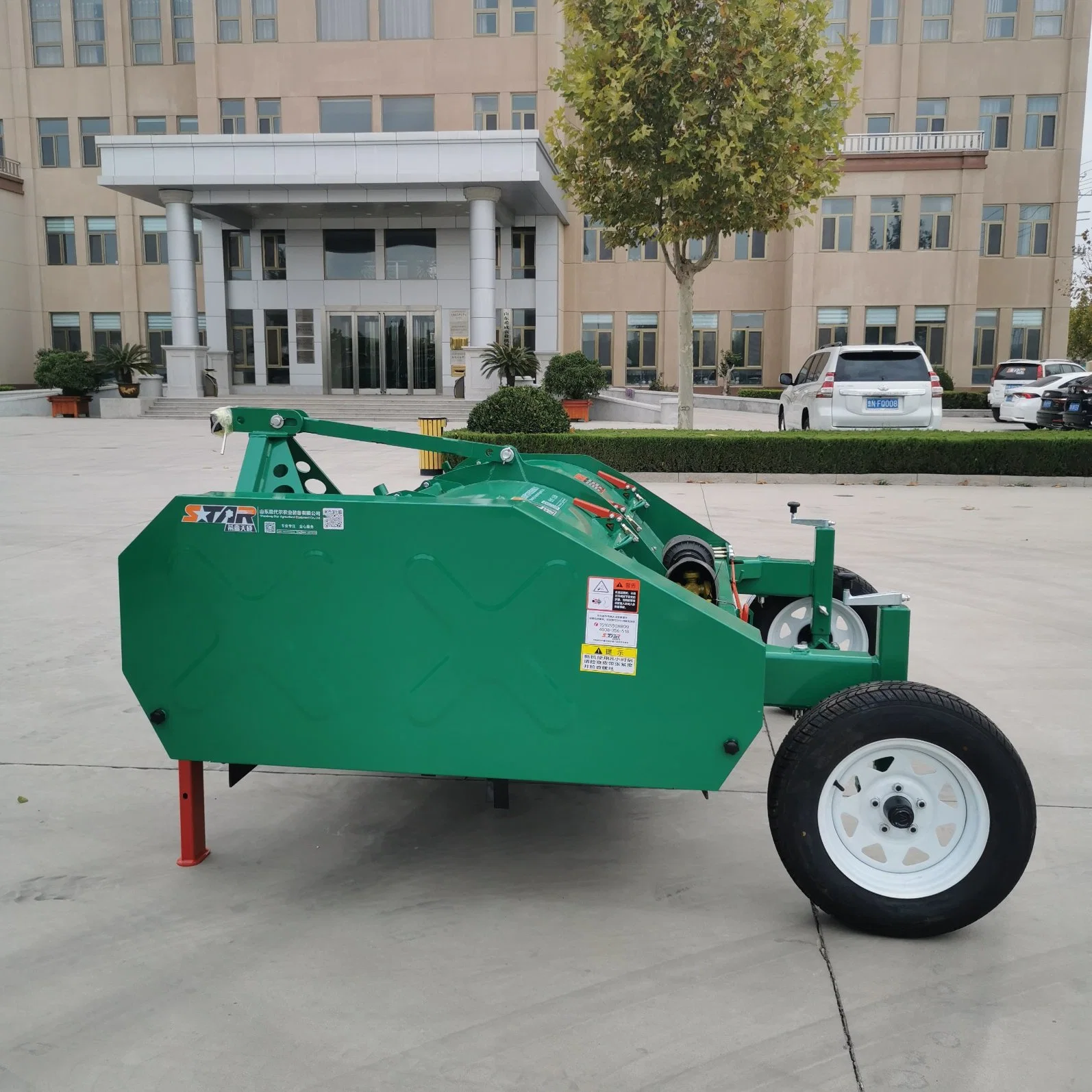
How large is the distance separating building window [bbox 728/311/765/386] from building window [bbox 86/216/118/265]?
25282mm

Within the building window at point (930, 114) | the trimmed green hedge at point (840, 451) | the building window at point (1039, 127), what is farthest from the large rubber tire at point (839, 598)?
the building window at point (1039, 127)

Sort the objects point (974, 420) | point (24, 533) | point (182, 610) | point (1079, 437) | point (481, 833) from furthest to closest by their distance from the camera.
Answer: point (974, 420) < point (1079, 437) < point (24, 533) < point (481, 833) < point (182, 610)

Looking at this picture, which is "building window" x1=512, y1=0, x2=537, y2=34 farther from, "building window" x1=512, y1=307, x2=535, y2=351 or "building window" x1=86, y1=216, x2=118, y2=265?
"building window" x1=86, y1=216, x2=118, y2=265

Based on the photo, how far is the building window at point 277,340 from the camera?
3709 centimetres

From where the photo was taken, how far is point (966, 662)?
224 inches

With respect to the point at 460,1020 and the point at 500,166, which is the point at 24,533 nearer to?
the point at 460,1020

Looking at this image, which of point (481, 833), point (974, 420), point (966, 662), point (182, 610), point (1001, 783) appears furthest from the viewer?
point (974, 420)

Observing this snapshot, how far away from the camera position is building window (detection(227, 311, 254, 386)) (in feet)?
123

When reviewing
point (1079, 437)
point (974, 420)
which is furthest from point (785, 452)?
point (974, 420)

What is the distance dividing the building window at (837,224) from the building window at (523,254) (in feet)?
34.8

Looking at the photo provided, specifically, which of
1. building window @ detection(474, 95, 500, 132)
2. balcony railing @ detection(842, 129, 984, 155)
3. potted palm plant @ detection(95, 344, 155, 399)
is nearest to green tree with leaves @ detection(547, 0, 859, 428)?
potted palm plant @ detection(95, 344, 155, 399)

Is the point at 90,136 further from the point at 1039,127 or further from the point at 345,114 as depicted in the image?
the point at 1039,127

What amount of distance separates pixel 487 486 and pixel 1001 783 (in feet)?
6.77

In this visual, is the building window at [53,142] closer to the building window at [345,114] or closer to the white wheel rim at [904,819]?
the building window at [345,114]
